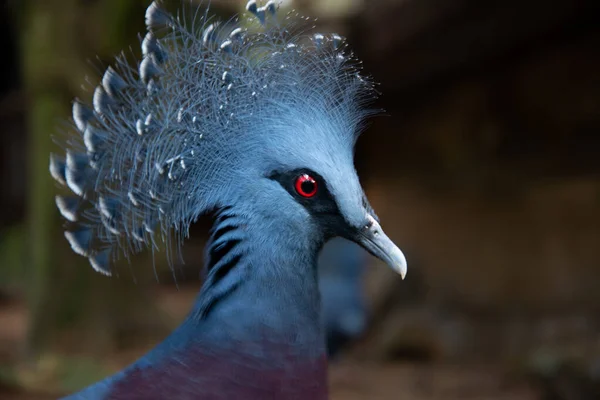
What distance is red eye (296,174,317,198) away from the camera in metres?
1.73

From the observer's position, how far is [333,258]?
20.0 ft

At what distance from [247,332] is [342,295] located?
14.2ft

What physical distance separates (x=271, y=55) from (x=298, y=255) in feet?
1.71

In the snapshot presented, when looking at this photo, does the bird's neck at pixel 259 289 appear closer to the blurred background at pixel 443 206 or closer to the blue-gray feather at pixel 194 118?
the blue-gray feather at pixel 194 118

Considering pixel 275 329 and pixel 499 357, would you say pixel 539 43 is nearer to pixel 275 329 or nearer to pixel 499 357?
pixel 499 357

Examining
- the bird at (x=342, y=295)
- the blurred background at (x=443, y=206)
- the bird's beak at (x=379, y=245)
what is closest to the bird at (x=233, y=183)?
the bird's beak at (x=379, y=245)

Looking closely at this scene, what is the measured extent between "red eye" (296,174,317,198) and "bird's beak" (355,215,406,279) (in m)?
0.15

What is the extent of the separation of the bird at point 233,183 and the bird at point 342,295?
380cm

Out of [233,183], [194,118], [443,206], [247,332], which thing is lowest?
[247,332]

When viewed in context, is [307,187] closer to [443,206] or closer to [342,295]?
[443,206]

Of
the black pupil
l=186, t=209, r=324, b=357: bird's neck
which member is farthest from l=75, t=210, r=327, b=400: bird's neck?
the black pupil

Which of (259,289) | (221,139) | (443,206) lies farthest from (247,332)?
(443,206)

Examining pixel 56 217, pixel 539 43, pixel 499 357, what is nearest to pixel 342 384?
pixel 499 357

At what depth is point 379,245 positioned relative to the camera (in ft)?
5.87
